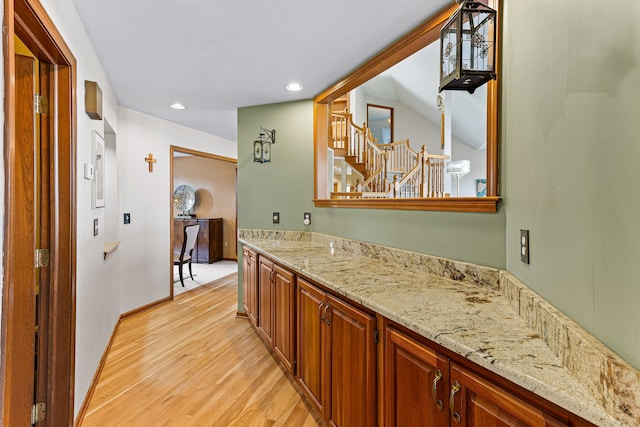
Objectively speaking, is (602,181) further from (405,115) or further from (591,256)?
(405,115)

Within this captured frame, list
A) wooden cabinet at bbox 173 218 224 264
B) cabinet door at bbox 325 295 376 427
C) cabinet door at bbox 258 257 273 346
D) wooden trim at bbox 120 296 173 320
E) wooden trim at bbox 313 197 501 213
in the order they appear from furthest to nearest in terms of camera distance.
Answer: wooden cabinet at bbox 173 218 224 264 → wooden trim at bbox 120 296 173 320 → cabinet door at bbox 258 257 273 346 → wooden trim at bbox 313 197 501 213 → cabinet door at bbox 325 295 376 427

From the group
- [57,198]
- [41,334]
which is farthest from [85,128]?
[41,334]

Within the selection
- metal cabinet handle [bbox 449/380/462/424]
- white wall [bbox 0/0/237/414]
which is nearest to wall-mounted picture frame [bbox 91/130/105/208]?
white wall [bbox 0/0/237/414]

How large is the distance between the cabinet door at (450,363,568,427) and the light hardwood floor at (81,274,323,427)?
48.5 inches

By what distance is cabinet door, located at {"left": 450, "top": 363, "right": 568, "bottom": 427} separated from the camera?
29.9 inches

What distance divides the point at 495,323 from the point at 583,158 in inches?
22.4

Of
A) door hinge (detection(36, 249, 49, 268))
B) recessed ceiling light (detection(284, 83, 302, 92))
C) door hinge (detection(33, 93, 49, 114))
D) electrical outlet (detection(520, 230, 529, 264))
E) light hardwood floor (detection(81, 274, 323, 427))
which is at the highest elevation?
recessed ceiling light (detection(284, 83, 302, 92))

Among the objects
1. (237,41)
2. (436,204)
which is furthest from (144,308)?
(436,204)

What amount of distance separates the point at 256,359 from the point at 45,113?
2158 mm

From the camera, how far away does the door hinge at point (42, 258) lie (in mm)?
1580

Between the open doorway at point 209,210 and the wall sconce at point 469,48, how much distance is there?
6.12 meters

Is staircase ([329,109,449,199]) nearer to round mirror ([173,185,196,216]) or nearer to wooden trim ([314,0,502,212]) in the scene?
wooden trim ([314,0,502,212])

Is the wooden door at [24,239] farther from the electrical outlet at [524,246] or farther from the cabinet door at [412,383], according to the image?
the electrical outlet at [524,246]

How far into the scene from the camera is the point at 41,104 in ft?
5.34
